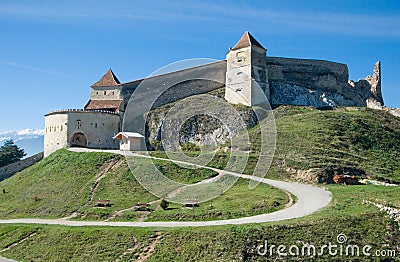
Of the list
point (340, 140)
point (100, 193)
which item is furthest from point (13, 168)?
point (340, 140)

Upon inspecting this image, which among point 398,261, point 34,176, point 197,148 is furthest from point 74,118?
point 398,261

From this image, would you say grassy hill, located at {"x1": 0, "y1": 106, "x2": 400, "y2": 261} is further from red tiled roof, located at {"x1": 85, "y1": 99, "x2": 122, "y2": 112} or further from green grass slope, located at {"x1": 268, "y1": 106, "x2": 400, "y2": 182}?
red tiled roof, located at {"x1": 85, "y1": 99, "x2": 122, "y2": 112}

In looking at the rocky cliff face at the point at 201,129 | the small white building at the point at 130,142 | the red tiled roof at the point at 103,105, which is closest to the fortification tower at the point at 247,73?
the rocky cliff face at the point at 201,129

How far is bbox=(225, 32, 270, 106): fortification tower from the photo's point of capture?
166 ft

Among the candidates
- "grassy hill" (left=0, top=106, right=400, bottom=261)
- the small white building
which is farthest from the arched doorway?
the small white building

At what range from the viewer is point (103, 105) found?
174 feet

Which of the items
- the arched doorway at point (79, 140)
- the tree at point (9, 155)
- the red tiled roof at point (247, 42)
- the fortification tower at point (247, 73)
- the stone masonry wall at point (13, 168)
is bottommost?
the stone masonry wall at point (13, 168)

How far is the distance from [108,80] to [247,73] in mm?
18513

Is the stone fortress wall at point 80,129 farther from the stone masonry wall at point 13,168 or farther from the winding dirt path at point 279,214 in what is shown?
the winding dirt path at point 279,214

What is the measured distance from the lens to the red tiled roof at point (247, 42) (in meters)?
51.5

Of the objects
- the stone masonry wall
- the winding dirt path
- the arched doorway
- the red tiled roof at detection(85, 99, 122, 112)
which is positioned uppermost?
the red tiled roof at detection(85, 99, 122, 112)

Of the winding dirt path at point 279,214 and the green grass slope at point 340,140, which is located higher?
the green grass slope at point 340,140

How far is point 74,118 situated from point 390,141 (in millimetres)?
32711

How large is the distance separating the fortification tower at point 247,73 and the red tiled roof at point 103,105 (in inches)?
534
